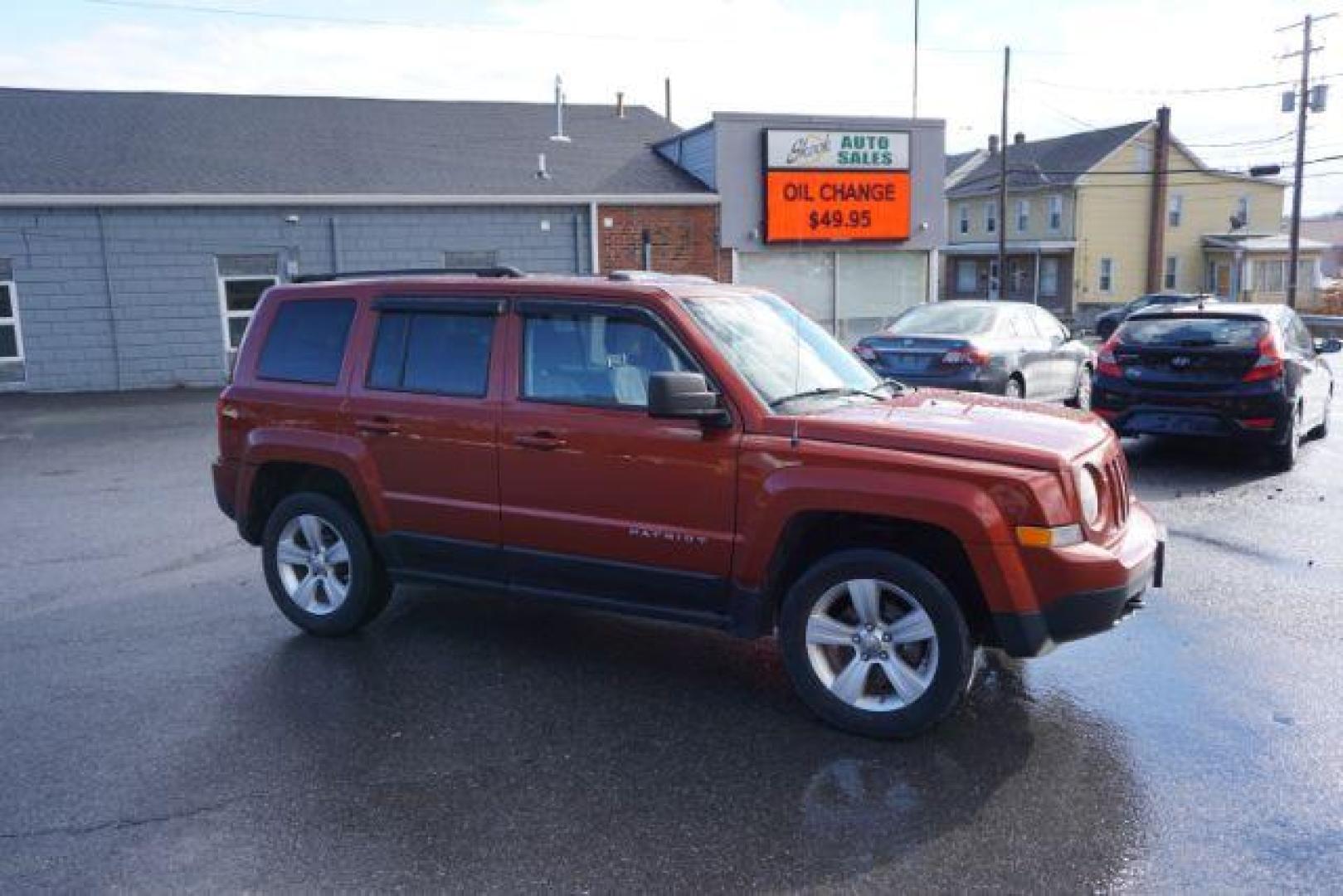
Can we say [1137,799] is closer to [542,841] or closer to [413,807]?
[542,841]

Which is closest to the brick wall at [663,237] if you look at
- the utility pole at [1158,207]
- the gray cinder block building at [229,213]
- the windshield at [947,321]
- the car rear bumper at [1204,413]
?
the gray cinder block building at [229,213]

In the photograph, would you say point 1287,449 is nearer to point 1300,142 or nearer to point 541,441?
point 541,441

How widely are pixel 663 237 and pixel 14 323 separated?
39.6 ft

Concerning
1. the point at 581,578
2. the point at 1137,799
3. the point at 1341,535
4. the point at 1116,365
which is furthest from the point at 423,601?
the point at 1116,365

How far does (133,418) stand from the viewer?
16.0 metres

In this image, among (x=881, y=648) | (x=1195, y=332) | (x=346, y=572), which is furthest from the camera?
(x=1195, y=332)

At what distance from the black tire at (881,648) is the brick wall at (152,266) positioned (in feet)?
57.9

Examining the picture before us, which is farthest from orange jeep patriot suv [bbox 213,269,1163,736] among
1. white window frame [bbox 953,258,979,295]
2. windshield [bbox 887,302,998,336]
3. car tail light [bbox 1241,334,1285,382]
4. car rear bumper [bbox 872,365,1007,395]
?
white window frame [bbox 953,258,979,295]

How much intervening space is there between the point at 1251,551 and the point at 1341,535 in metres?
0.98

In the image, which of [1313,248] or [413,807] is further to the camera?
[1313,248]

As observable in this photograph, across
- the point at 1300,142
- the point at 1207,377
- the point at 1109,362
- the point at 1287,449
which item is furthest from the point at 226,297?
the point at 1300,142

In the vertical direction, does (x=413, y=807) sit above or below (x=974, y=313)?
below

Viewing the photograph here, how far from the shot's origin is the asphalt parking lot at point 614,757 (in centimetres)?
Result: 352

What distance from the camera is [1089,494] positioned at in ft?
14.5
